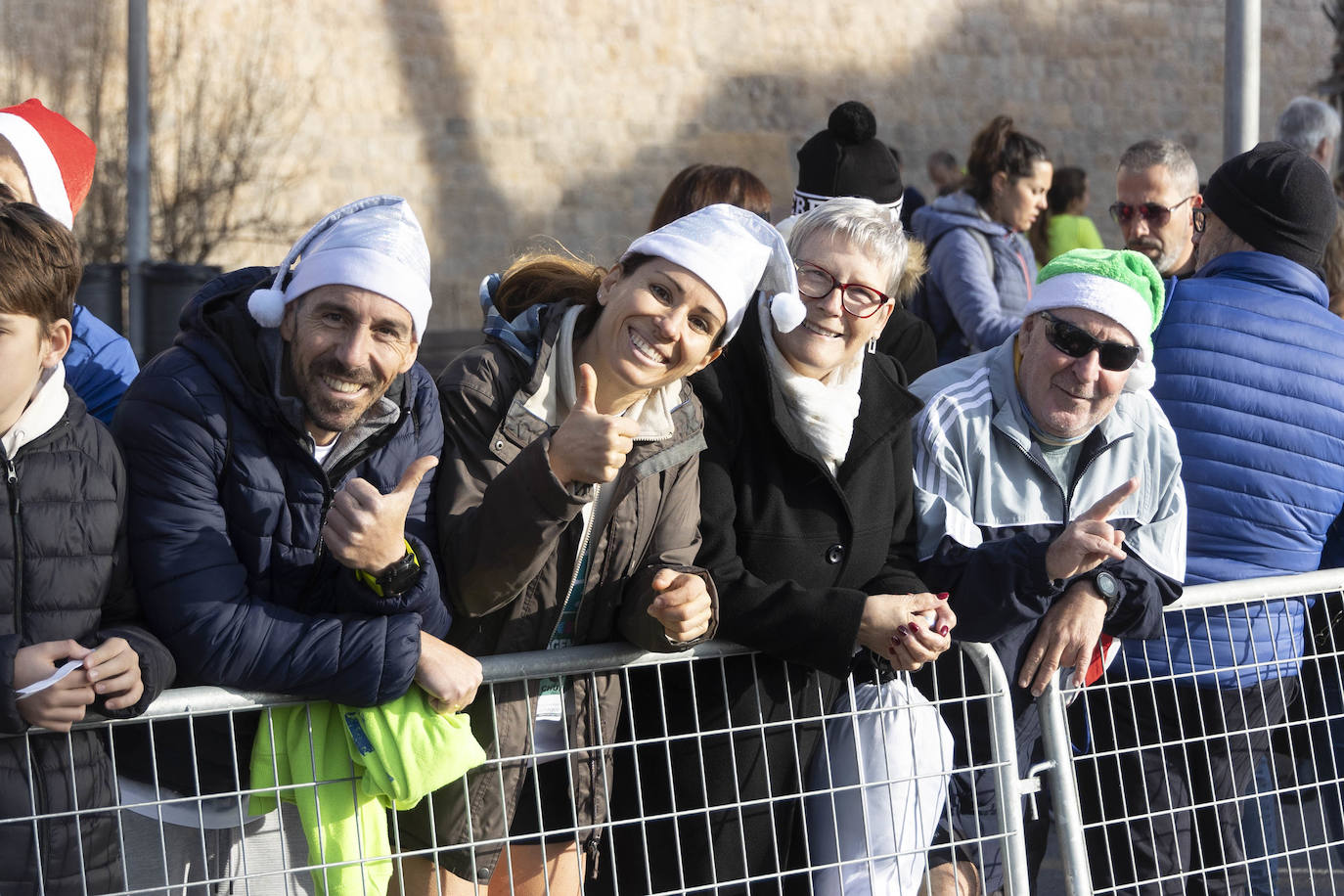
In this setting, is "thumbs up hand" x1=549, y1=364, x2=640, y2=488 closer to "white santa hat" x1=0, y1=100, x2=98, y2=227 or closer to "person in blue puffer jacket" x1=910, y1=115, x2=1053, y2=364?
"white santa hat" x1=0, y1=100, x2=98, y2=227

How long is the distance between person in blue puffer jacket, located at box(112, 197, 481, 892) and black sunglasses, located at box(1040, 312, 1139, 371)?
1379 millimetres

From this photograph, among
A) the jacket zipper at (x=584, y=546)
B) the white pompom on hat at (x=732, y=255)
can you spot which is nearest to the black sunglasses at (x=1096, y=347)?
the white pompom on hat at (x=732, y=255)

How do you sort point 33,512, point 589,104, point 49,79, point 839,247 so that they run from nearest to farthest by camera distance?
point 33,512 < point 839,247 < point 49,79 < point 589,104

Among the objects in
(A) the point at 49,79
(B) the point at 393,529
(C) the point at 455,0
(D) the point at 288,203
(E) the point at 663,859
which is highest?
(C) the point at 455,0

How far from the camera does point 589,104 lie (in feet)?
50.9

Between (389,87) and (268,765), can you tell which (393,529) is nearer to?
(268,765)

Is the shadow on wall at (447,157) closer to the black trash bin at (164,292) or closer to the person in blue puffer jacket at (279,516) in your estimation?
the black trash bin at (164,292)

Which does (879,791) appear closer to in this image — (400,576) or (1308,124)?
(400,576)

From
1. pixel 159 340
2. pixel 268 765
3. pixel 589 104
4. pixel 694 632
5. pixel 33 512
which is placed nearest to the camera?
Result: pixel 33 512

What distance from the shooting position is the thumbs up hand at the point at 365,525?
214 centimetres

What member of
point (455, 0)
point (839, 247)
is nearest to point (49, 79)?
point (455, 0)

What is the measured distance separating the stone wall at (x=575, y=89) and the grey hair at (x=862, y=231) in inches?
469

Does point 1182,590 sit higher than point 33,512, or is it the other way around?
point 33,512

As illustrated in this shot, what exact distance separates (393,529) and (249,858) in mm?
627
